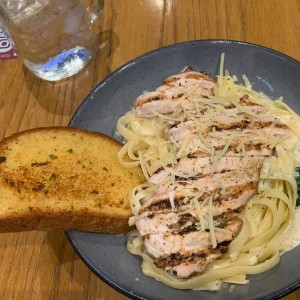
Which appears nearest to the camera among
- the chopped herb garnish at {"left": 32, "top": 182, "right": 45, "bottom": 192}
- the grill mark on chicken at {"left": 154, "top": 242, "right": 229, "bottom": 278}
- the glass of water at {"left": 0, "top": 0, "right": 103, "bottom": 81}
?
the grill mark on chicken at {"left": 154, "top": 242, "right": 229, "bottom": 278}

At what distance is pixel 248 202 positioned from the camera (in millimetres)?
1771

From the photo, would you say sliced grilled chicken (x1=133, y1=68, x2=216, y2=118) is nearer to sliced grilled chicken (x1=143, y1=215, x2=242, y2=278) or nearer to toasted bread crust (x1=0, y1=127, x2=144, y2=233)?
toasted bread crust (x1=0, y1=127, x2=144, y2=233)

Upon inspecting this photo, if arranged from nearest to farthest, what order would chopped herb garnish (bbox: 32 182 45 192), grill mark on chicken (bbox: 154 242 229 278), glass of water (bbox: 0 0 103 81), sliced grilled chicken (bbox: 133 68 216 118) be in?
grill mark on chicken (bbox: 154 242 229 278), chopped herb garnish (bbox: 32 182 45 192), sliced grilled chicken (bbox: 133 68 216 118), glass of water (bbox: 0 0 103 81)

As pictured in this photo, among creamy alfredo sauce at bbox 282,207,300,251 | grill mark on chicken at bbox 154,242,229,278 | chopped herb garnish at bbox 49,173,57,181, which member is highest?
chopped herb garnish at bbox 49,173,57,181

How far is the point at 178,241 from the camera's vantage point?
1606mm

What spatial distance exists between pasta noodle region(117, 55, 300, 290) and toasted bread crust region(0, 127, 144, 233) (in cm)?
7

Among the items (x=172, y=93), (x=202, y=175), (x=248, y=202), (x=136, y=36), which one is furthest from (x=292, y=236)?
(x=136, y=36)

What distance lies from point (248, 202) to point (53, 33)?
133 centimetres

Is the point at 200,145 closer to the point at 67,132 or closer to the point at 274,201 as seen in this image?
the point at 274,201

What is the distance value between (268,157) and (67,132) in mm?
849

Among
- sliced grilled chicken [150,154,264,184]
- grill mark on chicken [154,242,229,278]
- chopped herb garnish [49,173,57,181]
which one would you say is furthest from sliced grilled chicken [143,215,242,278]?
chopped herb garnish [49,173,57,181]

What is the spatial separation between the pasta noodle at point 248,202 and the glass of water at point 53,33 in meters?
0.70

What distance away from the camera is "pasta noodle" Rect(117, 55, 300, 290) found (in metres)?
1.68

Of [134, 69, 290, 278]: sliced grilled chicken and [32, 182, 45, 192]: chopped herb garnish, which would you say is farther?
[32, 182, 45, 192]: chopped herb garnish
